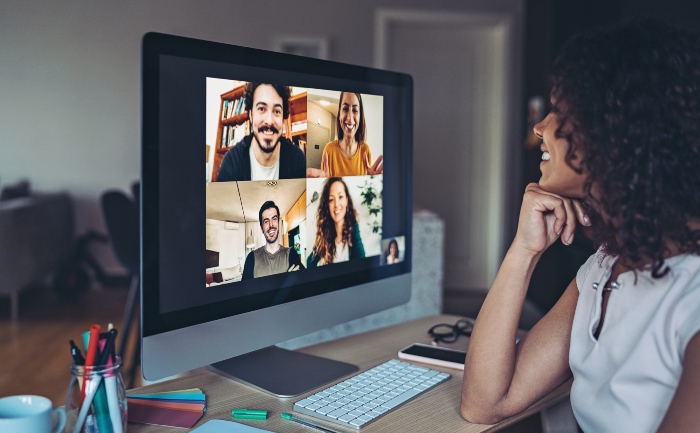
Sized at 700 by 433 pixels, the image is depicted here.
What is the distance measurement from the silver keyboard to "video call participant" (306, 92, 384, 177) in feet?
1.08

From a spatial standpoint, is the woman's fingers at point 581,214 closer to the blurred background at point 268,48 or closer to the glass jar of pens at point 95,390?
the glass jar of pens at point 95,390

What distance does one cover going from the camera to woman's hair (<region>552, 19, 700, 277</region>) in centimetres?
83

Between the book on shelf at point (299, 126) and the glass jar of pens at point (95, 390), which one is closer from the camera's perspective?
the glass jar of pens at point (95, 390)

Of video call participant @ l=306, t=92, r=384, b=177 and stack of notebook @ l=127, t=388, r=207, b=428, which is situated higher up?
video call participant @ l=306, t=92, r=384, b=177

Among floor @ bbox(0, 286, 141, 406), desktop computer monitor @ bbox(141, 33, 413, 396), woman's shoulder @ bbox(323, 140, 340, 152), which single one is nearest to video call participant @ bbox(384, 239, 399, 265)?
desktop computer monitor @ bbox(141, 33, 413, 396)

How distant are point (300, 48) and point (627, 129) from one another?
4.71 m

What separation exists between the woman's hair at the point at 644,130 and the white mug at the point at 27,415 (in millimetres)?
713

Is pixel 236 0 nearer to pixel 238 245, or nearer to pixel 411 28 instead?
pixel 411 28

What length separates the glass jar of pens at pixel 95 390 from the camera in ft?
2.40

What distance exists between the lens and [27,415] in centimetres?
69

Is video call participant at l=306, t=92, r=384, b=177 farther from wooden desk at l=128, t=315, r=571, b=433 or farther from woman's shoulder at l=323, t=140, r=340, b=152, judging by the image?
wooden desk at l=128, t=315, r=571, b=433

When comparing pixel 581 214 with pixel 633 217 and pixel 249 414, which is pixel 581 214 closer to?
pixel 633 217

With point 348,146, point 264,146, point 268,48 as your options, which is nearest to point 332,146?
point 348,146

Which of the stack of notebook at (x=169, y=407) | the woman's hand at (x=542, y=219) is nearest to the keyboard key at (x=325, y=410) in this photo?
the stack of notebook at (x=169, y=407)
